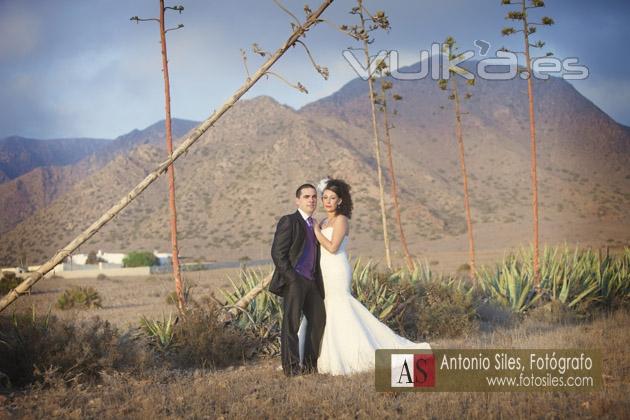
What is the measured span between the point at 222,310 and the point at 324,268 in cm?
226

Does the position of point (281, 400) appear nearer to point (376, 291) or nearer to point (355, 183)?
point (376, 291)

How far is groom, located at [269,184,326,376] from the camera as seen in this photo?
680 cm

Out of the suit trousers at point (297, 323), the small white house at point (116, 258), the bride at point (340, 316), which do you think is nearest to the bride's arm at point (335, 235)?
the bride at point (340, 316)

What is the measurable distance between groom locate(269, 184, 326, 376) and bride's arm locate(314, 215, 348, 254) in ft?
0.29

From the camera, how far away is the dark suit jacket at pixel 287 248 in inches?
266

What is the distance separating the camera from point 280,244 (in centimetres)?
675

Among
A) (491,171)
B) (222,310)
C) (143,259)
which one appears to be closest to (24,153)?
(143,259)

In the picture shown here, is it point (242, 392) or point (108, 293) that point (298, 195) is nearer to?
point (242, 392)

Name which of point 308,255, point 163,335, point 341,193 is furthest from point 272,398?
point 163,335

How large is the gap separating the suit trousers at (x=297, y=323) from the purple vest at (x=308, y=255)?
0.08 m

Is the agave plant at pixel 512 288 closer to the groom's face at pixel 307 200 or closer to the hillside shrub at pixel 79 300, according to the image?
the groom's face at pixel 307 200

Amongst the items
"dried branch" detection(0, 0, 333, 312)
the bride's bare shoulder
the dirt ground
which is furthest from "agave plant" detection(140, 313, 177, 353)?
the bride's bare shoulder

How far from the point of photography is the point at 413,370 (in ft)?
20.7

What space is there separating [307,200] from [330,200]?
0.35 meters
